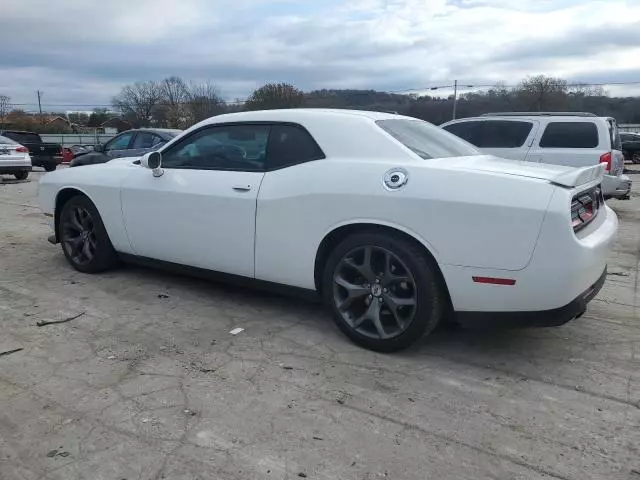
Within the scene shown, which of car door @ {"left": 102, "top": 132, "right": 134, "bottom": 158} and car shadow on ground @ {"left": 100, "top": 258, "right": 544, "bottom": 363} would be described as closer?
car shadow on ground @ {"left": 100, "top": 258, "right": 544, "bottom": 363}

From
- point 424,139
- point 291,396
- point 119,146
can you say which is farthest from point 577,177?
point 119,146

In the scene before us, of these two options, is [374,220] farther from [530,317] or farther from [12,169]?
[12,169]

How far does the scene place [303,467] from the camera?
95.0 inches

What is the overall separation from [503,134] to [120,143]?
838 cm

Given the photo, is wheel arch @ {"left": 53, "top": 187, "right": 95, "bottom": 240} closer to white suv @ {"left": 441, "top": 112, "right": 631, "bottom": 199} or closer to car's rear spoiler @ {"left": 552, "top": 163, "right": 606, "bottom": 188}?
car's rear spoiler @ {"left": 552, "top": 163, "right": 606, "bottom": 188}

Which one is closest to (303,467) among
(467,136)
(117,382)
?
(117,382)

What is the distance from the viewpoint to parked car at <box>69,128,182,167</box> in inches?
473

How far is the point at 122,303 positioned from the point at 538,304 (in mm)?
3176

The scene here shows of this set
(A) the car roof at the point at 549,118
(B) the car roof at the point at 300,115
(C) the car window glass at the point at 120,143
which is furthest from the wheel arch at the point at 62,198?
(C) the car window glass at the point at 120,143

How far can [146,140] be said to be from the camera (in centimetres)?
1216

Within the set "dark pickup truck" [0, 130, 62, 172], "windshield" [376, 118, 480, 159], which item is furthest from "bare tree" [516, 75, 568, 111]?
"windshield" [376, 118, 480, 159]

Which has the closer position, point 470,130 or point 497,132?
point 497,132

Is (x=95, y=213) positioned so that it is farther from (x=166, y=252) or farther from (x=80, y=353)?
(x=80, y=353)

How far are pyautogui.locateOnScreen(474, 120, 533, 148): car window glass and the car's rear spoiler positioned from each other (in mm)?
5761
